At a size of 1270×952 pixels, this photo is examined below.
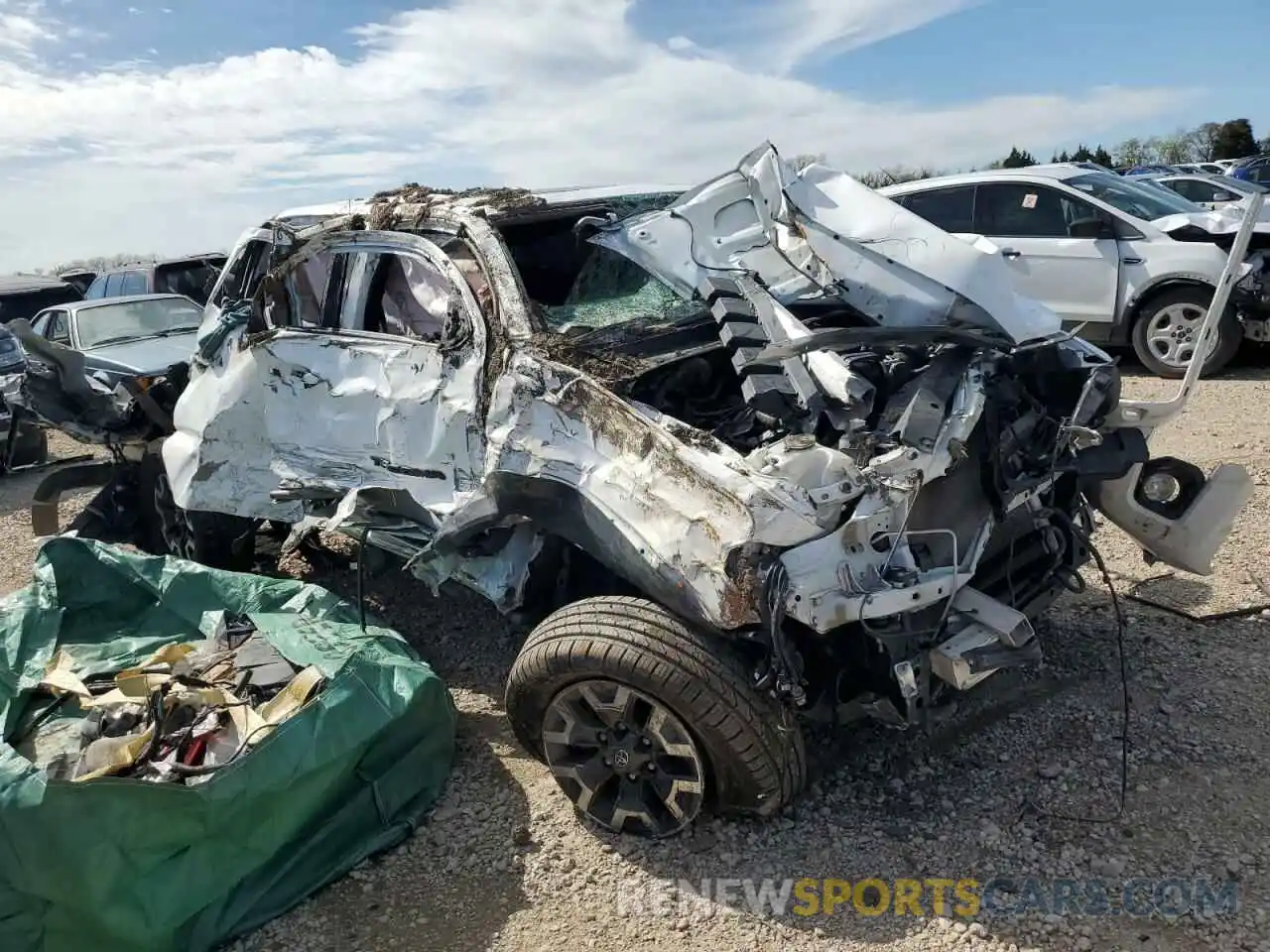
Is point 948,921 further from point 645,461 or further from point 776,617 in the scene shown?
point 645,461

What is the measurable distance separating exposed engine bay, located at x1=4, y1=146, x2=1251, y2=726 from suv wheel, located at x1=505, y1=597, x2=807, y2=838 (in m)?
0.11

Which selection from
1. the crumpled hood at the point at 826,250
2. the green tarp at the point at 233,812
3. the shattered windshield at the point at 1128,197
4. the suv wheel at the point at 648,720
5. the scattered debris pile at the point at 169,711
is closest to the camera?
the green tarp at the point at 233,812

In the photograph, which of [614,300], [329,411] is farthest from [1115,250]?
[329,411]

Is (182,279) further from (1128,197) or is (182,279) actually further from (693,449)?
(693,449)

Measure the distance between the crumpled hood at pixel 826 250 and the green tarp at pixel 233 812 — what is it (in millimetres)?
1933

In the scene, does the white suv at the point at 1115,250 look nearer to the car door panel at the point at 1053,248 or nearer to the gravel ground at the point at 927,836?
the car door panel at the point at 1053,248

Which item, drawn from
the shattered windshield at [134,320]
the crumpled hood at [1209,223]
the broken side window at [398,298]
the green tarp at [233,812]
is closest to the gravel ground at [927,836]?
the green tarp at [233,812]

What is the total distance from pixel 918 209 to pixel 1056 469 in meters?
6.25

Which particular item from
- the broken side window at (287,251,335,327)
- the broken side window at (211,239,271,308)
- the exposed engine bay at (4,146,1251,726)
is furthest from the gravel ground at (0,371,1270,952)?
the broken side window at (211,239,271,308)

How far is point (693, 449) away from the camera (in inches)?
111

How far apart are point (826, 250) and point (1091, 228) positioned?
5.45 m

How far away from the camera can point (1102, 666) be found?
150 inches

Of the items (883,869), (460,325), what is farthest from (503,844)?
(460,325)

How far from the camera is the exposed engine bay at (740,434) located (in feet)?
8.92
